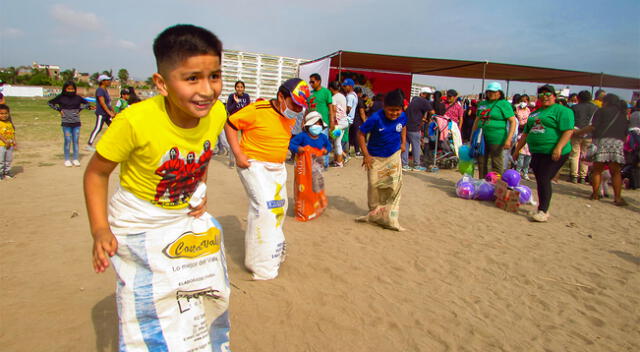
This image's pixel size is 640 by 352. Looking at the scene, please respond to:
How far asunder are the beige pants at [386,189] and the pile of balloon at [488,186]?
2465 millimetres

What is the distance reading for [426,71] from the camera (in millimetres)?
15312

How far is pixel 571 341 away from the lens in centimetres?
277

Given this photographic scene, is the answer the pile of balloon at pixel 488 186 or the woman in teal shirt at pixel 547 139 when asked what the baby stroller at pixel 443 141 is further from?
the woman in teal shirt at pixel 547 139

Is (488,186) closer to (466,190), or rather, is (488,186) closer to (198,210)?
(466,190)

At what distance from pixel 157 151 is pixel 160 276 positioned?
0.56 meters

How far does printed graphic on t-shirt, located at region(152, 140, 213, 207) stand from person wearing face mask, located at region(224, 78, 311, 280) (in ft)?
4.78

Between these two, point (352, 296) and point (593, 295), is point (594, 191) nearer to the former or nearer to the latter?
point (593, 295)

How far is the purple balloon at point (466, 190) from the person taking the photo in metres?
6.78

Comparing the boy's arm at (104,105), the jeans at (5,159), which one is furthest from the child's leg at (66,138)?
the jeans at (5,159)

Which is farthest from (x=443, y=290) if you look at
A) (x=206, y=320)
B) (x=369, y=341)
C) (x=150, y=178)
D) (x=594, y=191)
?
(x=594, y=191)

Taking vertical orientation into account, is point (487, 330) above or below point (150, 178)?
below

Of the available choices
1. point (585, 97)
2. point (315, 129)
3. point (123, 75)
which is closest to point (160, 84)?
point (315, 129)

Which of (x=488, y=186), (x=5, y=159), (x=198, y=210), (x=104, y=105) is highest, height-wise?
(x=104, y=105)

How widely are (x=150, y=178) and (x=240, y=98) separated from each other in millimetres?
7413
